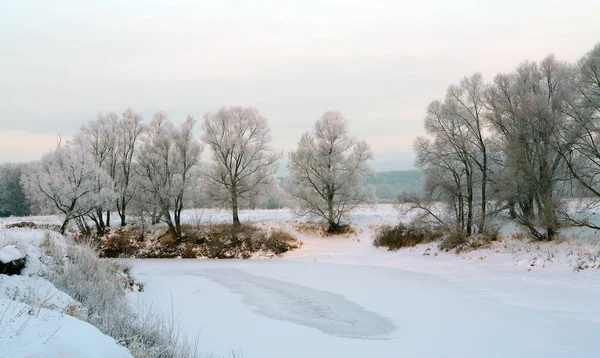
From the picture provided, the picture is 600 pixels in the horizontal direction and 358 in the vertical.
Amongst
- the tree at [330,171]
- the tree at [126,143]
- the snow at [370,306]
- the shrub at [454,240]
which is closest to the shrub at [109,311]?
the snow at [370,306]

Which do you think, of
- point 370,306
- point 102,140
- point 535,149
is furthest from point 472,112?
point 102,140

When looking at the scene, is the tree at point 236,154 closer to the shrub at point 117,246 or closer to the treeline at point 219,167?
the treeline at point 219,167

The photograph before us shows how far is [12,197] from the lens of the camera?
51.7m

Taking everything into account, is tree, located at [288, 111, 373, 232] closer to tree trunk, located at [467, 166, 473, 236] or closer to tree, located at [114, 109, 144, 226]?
tree trunk, located at [467, 166, 473, 236]

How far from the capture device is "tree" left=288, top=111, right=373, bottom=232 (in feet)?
106

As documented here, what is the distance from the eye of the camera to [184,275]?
20469 mm

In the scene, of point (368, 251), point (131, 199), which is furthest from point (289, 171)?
point (131, 199)

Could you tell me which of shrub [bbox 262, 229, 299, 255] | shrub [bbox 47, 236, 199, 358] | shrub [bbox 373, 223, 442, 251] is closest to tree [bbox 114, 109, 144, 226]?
shrub [bbox 262, 229, 299, 255]

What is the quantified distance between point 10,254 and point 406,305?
10.4 meters

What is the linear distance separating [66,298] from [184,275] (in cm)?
1386

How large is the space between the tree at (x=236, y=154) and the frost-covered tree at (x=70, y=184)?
27.2 ft

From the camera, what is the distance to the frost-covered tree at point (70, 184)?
27.2m

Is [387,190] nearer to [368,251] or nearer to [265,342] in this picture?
[368,251]

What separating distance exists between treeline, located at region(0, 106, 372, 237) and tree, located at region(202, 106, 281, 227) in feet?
0.27
